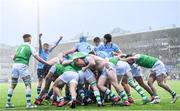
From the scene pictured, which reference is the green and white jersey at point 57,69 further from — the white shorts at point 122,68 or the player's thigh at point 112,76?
the white shorts at point 122,68

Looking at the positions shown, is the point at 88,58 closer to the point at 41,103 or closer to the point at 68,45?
the point at 41,103

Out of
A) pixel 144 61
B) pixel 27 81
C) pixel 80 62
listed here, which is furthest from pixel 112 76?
pixel 27 81

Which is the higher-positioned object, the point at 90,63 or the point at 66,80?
the point at 90,63

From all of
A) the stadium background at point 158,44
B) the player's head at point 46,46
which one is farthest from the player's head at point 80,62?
the stadium background at point 158,44

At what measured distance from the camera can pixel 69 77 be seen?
37.7ft

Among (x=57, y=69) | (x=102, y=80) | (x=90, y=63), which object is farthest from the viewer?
(x=57, y=69)

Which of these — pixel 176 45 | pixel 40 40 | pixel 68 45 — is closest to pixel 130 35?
pixel 176 45

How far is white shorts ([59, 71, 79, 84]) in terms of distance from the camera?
37.7 ft

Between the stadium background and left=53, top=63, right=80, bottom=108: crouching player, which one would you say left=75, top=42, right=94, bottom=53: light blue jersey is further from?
the stadium background

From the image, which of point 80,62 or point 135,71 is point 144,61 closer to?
point 135,71

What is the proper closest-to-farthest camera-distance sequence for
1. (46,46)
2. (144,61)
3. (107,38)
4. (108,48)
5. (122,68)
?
(122,68) → (144,61) → (107,38) → (108,48) → (46,46)

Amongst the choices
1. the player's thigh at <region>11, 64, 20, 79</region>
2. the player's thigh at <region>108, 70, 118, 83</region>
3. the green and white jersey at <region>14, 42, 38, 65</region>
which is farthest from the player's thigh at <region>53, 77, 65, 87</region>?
the player's thigh at <region>108, 70, 118, 83</region>

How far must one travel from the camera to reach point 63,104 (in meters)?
11.6

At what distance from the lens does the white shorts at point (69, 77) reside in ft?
37.7
